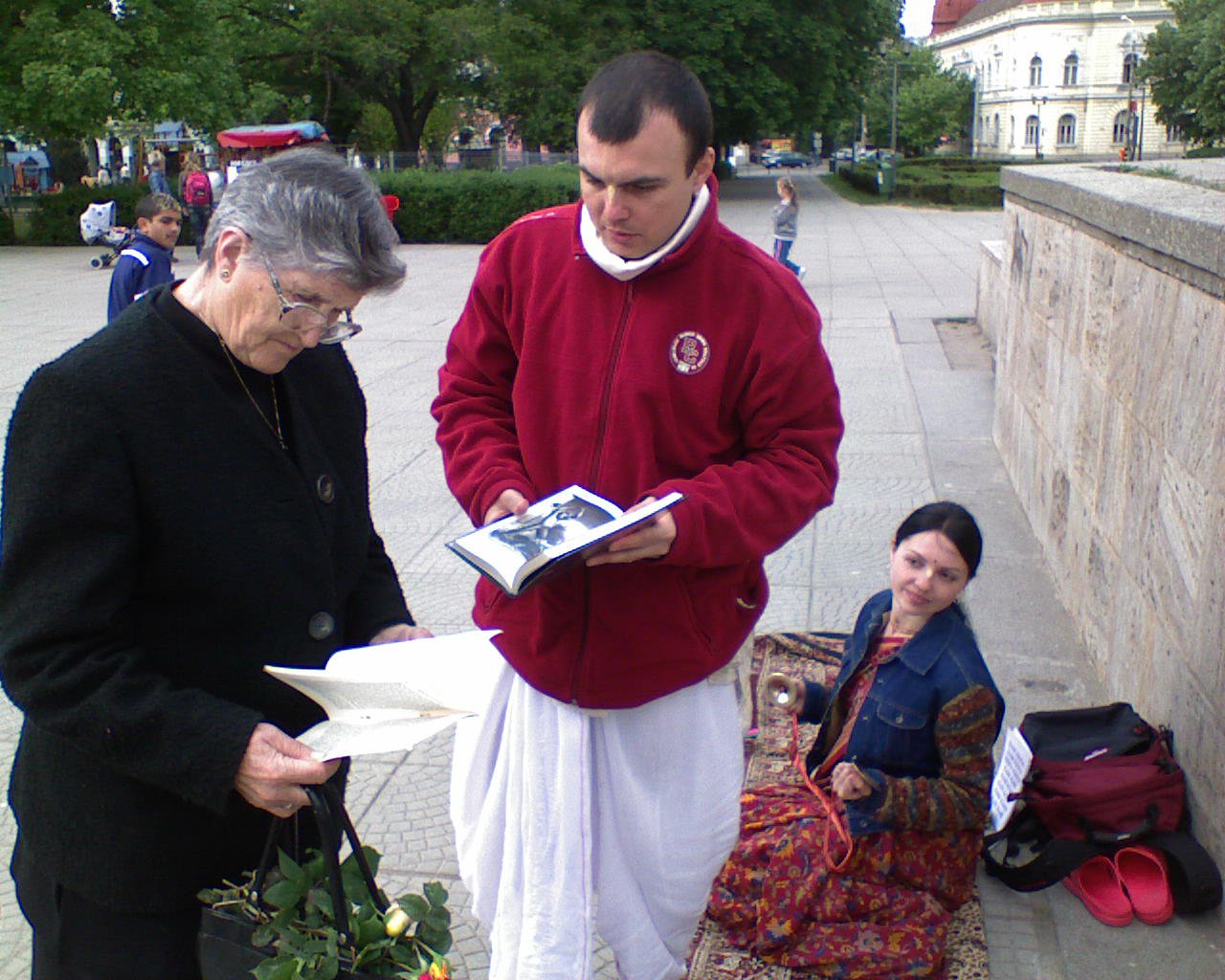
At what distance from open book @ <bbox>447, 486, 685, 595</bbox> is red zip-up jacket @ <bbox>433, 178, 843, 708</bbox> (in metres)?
0.11

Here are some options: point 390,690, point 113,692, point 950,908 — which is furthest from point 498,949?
point 950,908

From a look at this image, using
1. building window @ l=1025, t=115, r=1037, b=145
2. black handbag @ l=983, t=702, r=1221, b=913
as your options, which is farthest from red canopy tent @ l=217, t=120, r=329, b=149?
building window @ l=1025, t=115, r=1037, b=145

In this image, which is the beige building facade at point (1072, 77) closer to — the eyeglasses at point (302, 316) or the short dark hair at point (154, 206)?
the short dark hair at point (154, 206)

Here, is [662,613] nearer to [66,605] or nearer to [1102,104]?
[66,605]

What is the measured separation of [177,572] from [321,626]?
24 centimetres

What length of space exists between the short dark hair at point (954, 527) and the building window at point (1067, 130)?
3966 inches

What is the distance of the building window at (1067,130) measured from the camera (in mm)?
94125

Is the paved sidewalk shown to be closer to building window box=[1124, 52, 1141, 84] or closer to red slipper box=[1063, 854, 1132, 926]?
red slipper box=[1063, 854, 1132, 926]

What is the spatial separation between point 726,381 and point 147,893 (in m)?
1.20

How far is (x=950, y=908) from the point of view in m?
3.03

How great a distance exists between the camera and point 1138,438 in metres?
4.02

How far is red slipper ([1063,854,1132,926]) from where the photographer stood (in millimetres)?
3080

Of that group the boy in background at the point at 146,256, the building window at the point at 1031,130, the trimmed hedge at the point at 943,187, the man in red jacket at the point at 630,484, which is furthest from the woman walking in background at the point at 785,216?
the building window at the point at 1031,130

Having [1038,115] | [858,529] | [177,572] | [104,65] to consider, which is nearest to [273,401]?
[177,572]
